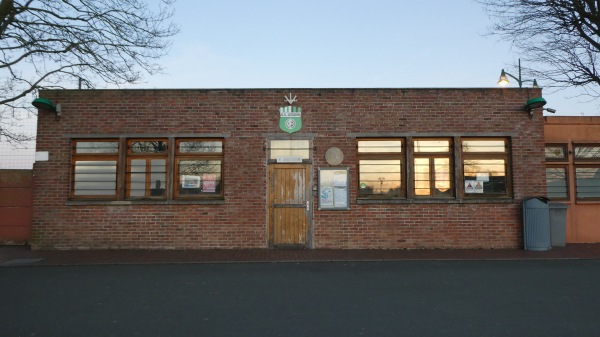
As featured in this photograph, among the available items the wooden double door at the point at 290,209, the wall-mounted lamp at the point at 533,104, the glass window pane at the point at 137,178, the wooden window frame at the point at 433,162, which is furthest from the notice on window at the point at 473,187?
the glass window pane at the point at 137,178

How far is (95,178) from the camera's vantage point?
11.9 m

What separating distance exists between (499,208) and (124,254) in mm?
9417

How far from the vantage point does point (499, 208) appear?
11.8 meters

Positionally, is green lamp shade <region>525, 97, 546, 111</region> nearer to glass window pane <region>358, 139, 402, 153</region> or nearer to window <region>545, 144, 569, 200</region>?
window <region>545, 144, 569, 200</region>

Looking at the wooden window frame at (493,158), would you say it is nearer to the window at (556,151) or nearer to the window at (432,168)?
the window at (432,168)

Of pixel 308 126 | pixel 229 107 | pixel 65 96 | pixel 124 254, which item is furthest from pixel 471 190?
pixel 65 96

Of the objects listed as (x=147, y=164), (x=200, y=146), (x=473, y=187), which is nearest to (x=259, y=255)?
(x=200, y=146)

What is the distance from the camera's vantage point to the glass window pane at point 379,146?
473 inches

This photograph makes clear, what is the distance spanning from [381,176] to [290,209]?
2.54 meters

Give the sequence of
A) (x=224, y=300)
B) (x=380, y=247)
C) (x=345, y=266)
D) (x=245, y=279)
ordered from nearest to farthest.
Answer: (x=224, y=300)
(x=245, y=279)
(x=345, y=266)
(x=380, y=247)

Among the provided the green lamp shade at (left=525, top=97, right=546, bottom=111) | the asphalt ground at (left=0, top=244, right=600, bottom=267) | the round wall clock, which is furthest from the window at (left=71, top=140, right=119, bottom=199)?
the green lamp shade at (left=525, top=97, right=546, bottom=111)

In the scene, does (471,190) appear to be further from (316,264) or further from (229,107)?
(229,107)

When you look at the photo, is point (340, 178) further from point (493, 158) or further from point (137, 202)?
point (137, 202)

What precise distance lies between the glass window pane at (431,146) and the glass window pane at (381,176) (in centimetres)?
70
